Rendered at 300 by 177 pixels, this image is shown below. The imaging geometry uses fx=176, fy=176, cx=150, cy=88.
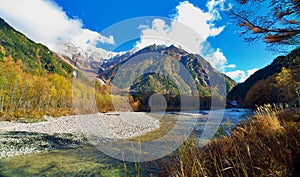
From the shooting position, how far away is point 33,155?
8.45 metres

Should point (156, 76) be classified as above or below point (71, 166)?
above

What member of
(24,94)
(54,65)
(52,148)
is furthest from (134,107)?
(54,65)

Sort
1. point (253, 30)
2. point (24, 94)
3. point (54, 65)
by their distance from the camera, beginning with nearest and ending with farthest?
1. point (253, 30)
2. point (24, 94)
3. point (54, 65)

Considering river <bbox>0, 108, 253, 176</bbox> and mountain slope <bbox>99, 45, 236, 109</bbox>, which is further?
mountain slope <bbox>99, 45, 236, 109</bbox>

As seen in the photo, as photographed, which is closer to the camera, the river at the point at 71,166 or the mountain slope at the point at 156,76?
the river at the point at 71,166

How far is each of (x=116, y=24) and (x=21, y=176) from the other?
7174 millimetres

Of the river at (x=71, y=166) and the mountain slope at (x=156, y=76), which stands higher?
the mountain slope at (x=156, y=76)

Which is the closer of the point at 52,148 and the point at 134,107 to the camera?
the point at 52,148

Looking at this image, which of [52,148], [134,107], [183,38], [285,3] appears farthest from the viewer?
[134,107]

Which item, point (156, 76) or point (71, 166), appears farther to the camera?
point (156, 76)

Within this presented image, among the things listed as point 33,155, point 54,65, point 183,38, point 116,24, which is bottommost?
point 33,155

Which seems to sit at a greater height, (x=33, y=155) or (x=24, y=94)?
(x=24, y=94)

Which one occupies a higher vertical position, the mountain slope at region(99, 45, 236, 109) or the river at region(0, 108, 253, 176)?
the mountain slope at region(99, 45, 236, 109)

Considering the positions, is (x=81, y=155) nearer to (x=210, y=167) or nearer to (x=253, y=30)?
(x=210, y=167)
